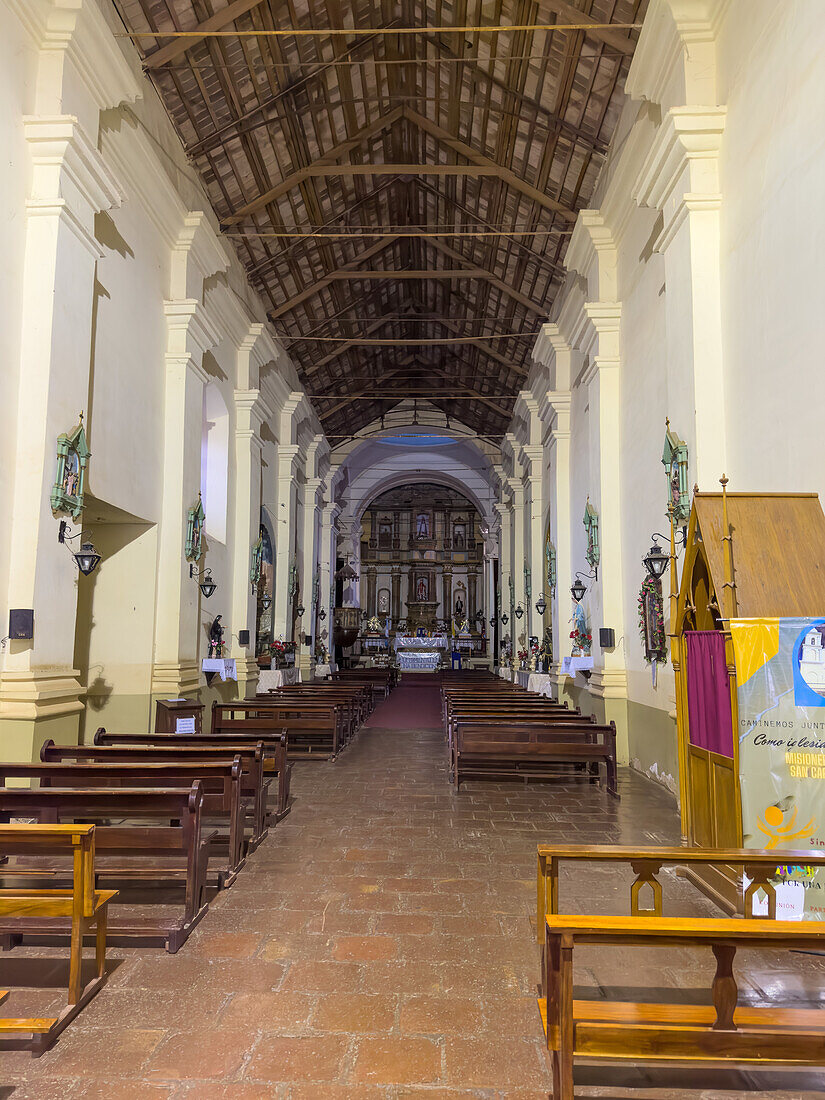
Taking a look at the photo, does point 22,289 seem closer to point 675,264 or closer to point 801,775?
point 675,264

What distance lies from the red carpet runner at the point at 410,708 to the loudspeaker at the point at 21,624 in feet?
26.5

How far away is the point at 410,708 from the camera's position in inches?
651

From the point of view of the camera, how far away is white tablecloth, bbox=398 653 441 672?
27.1m

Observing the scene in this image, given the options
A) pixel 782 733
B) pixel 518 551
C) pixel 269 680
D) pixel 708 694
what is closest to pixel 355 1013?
pixel 782 733

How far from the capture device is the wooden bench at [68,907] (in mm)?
2979

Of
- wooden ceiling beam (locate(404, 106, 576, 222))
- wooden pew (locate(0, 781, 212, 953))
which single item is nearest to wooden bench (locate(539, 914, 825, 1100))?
wooden pew (locate(0, 781, 212, 953))

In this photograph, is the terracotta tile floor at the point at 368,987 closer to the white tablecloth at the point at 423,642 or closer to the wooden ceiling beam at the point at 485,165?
the wooden ceiling beam at the point at 485,165

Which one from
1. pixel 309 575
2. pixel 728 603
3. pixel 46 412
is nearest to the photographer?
pixel 728 603

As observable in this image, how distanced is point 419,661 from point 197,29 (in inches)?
841

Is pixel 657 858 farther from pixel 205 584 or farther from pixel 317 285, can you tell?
pixel 317 285

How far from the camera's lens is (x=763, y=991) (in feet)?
10.5

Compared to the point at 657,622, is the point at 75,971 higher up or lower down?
lower down

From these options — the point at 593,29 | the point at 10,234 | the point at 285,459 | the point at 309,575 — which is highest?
the point at 593,29

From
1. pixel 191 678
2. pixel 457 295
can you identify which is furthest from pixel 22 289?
pixel 457 295
